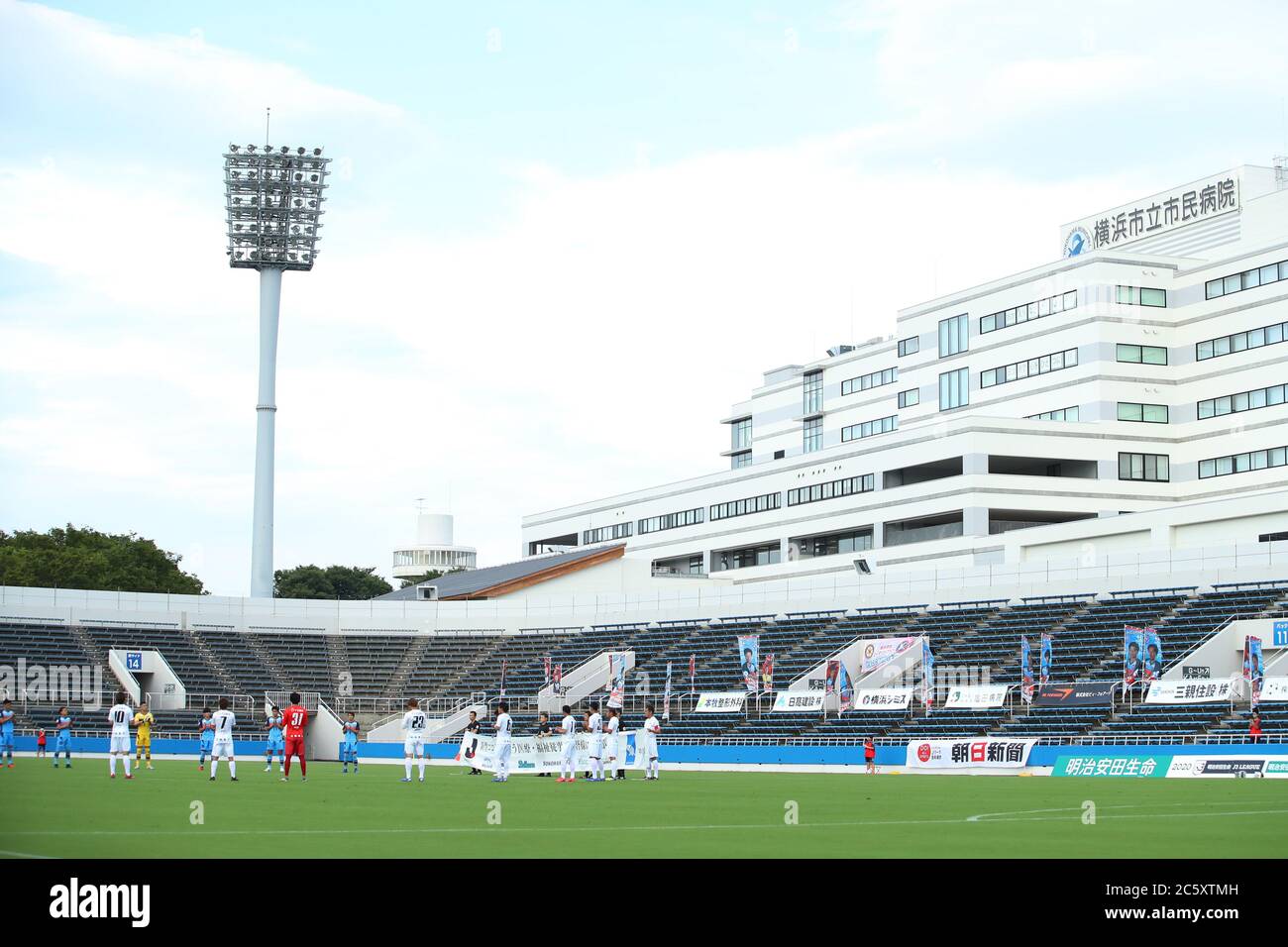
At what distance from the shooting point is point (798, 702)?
6250 centimetres

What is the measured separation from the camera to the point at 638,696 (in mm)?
71062

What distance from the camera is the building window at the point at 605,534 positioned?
12756 centimetres

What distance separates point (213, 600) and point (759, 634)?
103ft

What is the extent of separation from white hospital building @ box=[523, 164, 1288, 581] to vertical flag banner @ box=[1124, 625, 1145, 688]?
2524 cm

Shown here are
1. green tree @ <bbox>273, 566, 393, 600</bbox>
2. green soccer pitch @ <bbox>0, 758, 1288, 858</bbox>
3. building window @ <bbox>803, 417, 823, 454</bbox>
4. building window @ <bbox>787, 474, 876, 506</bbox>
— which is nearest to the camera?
green soccer pitch @ <bbox>0, 758, 1288, 858</bbox>

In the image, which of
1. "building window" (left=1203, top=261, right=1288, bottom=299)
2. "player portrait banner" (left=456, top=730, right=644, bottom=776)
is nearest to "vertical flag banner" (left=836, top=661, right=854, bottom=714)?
"player portrait banner" (left=456, top=730, right=644, bottom=776)

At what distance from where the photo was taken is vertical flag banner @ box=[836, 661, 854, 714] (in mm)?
61562

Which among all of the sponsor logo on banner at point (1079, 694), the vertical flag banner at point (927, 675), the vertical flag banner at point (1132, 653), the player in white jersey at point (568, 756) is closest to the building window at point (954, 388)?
the vertical flag banner at point (927, 675)

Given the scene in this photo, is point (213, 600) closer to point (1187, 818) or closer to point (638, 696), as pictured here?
point (638, 696)

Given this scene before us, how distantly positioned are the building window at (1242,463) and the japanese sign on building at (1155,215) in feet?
51.0

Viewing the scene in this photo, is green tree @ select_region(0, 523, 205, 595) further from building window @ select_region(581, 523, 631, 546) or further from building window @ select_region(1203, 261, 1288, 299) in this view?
building window @ select_region(1203, 261, 1288, 299)

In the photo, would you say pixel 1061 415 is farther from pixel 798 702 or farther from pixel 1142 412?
pixel 798 702

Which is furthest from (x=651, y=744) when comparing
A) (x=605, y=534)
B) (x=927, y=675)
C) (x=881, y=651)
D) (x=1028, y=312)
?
(x=605, y=534)
